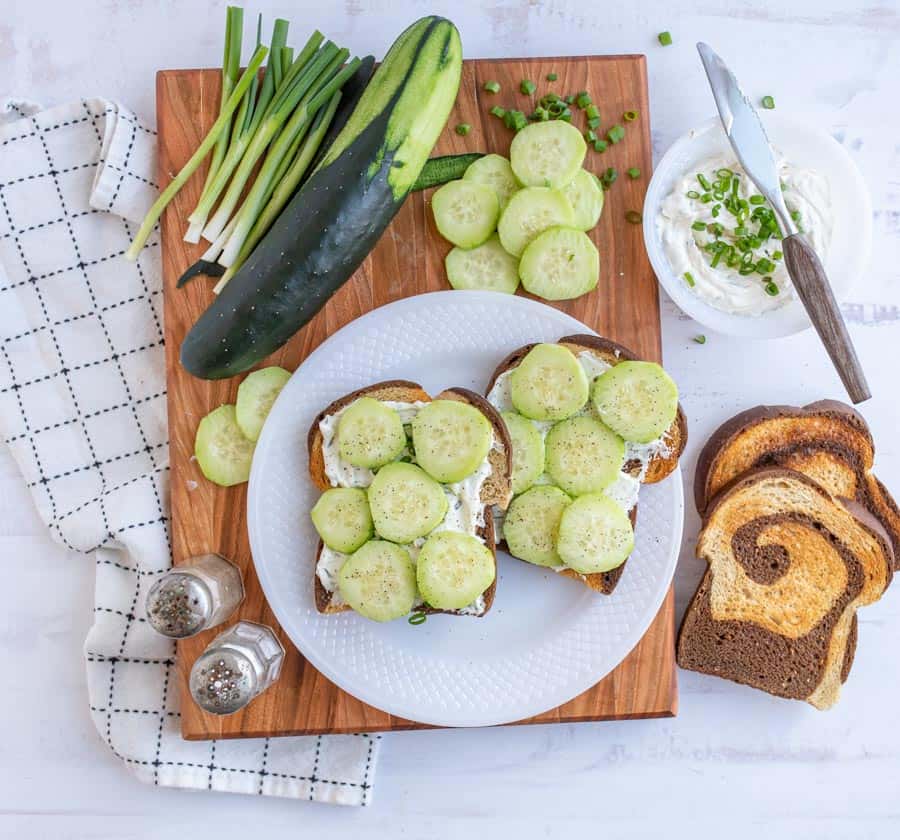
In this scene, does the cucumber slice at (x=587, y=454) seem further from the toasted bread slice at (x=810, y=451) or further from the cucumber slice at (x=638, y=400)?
the toasted bread slice at (x=810, y=451)

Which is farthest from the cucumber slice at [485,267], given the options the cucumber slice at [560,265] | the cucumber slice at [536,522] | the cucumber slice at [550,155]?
the cucumber slice at [536,522]

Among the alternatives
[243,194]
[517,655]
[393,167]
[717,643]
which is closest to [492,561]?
[517,655]

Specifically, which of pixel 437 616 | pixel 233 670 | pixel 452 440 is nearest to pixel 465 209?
pixel 452 440

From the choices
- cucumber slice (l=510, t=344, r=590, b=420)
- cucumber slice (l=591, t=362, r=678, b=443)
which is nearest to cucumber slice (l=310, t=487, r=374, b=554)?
cucumber slice (l=510, t=344, r=590, b=420)

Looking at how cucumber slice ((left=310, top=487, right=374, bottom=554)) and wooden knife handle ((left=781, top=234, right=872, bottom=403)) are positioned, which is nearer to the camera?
cucumber slice ((left=310, top=487, right=374, bottom=554))

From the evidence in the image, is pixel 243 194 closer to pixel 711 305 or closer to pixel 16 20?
pixel 16 20

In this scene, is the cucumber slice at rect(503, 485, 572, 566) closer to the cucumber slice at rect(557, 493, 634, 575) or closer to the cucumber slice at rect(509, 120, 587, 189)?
the cucumber slice at rect(557, 493, 634, 575)

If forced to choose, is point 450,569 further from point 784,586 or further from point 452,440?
point 784,586
